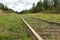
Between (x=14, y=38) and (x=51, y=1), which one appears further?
(x=51, y=1)

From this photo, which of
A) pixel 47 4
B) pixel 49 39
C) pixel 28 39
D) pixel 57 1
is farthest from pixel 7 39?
pixel 47 4

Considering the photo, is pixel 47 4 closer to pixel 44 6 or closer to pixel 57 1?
pixel 44 6

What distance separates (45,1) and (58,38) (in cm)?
11668

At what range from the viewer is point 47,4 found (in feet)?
385

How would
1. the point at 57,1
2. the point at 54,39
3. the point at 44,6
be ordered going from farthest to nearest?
the point at 44,6
the point at 57,1
the point at 54,39

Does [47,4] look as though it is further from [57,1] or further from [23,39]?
[23,39]

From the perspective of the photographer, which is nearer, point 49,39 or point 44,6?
point 49,39

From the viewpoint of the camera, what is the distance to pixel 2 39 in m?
6.25

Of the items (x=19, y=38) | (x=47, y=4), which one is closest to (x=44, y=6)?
(x=47, y=4)

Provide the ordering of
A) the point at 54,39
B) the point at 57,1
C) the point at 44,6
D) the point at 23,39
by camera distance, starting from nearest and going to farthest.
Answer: the point at 54,39 → the point at 23,39 → the point at 57,1 → the point at 44,6

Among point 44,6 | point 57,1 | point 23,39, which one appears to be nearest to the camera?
point 23,39

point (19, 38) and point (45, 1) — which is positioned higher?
point (19, 38)

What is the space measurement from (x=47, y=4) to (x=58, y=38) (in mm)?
111996

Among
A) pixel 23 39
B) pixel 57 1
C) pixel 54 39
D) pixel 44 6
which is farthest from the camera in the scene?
pixel 44 6
